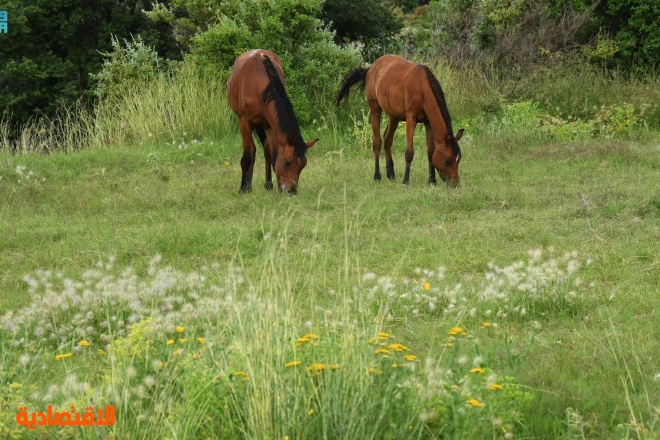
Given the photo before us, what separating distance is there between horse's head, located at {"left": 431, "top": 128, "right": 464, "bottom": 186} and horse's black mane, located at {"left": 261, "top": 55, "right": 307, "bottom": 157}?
1.70 metres

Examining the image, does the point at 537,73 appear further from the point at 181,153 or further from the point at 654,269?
the point at 654,269

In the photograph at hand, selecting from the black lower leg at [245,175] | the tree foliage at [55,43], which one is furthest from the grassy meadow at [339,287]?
the tree foliage at [55,43]

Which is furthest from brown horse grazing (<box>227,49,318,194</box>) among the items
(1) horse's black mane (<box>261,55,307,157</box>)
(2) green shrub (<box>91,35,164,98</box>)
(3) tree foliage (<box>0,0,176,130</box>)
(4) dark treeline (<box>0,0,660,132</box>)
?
(3) tree foliage (<box>0,0,176,130</box>)

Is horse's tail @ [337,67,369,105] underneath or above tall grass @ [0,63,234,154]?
above

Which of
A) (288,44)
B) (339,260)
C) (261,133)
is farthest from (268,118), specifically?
(288,44)

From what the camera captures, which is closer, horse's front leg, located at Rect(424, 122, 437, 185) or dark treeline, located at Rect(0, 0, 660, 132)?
horse's front leg, located at Rect(424, 122, 437, 185)

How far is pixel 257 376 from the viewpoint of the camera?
3762 millimetres

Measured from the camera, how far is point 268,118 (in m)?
10.4

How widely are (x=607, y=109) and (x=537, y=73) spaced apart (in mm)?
2212

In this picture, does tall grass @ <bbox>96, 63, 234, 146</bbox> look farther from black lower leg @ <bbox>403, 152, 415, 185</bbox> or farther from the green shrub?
black lower leg @ <bbox>403, 152, 415, 185</bbox>


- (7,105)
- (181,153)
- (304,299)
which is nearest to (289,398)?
(304,299)

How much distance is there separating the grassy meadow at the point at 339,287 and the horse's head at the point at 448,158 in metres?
0.29

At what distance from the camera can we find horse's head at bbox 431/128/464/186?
10750 mm

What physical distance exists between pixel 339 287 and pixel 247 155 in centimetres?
664
